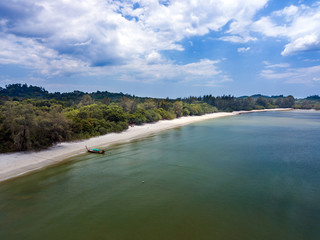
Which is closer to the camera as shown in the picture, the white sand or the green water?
the green water

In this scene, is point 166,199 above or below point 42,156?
below

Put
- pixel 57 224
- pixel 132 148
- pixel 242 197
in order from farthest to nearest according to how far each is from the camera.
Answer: pixel 132 148 → pixel 242 197 → pixel 57 224

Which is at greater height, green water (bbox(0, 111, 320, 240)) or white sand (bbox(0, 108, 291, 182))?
white sand (bbox(0, 108, 291, 182))

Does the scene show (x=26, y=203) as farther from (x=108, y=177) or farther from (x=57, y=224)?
(x=108, y=177)

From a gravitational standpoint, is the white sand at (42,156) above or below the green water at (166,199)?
above

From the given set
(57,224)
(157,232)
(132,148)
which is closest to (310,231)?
(157,232)

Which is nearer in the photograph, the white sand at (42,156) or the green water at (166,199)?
the green water at (166,199)

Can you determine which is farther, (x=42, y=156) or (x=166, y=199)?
(x=42, y=156)

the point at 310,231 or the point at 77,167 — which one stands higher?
the point at 77,167
